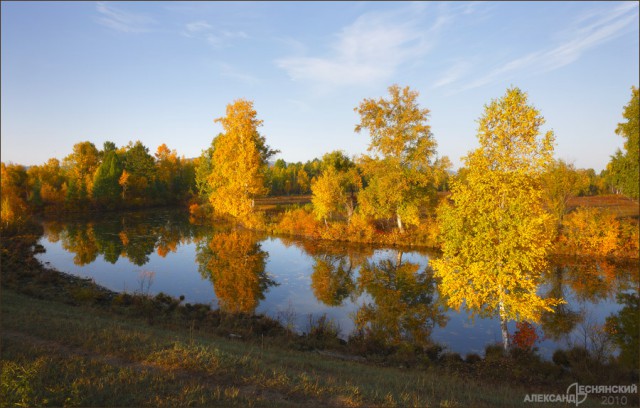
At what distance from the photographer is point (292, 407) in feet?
24.2

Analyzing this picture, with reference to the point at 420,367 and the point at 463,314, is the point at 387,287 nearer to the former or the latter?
the point at 463,314

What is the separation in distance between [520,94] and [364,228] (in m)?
25.8

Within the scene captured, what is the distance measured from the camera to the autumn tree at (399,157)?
114 ft

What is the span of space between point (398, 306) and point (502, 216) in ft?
30.1

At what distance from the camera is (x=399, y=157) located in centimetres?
3512

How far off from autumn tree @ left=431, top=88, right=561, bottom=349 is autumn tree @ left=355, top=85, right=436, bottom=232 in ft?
66.4

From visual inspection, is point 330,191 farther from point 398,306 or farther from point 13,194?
point 13,194

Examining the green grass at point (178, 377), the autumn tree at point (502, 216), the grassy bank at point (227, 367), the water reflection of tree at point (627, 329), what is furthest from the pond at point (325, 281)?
the green grass at point (178, 377)

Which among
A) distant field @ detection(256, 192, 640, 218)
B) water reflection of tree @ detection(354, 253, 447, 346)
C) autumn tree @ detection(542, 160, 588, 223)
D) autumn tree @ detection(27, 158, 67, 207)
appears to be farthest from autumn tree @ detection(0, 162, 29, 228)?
autumn tree @ detection(542, 160, 588, 223)

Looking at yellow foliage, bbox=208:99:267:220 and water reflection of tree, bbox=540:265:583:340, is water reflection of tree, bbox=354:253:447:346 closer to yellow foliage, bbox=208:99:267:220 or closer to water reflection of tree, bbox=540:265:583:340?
water reflection of tree, bbox=540:265:583:340

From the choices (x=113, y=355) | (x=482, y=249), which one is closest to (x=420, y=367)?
(x=482, y=249)

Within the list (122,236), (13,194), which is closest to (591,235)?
(122,236)

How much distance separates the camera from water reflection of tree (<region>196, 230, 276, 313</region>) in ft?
68.4

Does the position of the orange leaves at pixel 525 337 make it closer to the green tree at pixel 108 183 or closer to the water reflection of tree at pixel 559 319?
the water reflection of tree at pixel 559 319
